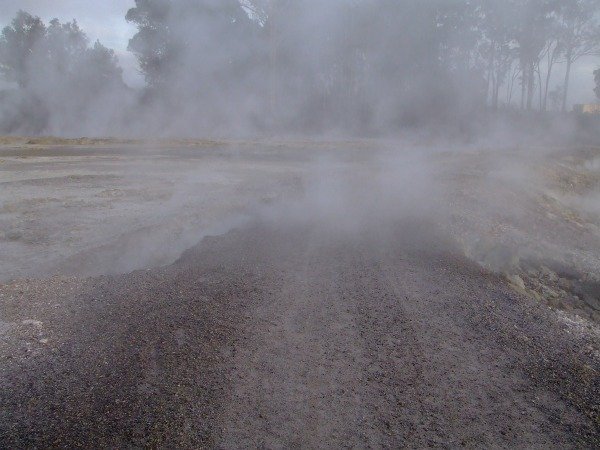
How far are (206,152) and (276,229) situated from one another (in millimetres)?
8428

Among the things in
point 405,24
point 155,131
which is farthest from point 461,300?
point 155,131

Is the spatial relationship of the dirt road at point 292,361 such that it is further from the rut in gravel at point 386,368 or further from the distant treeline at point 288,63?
the distant treeline at point 288,63

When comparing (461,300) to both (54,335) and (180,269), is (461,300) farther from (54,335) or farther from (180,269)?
(54,335)

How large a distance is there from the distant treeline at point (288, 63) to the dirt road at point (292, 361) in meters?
4.77

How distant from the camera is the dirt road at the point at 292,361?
1926 millimetres

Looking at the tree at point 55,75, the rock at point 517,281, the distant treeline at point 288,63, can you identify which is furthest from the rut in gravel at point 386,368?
the tree at point 55,75

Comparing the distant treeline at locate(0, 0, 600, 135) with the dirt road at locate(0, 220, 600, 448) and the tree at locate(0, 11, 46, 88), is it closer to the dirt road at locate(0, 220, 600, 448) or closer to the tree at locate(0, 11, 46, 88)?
the tree at locate(0, 11, 46, 88)

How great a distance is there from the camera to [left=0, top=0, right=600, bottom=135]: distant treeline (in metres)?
7.33

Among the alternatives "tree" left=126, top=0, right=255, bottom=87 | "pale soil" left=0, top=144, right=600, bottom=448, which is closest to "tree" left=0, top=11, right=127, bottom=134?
"tree" left=126, top=0, right=255, bottom=87

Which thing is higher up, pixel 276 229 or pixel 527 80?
pixel 527 80

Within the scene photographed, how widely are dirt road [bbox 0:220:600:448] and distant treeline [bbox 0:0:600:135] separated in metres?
4.77

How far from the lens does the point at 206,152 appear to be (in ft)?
42.3

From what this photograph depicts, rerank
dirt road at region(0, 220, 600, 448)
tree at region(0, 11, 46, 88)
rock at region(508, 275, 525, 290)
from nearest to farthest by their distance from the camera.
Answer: dirt road at region(0, 220, 600, 448) < rock at region(508, 275, 525, 290) < tree at region(0, 11, 46, 88)

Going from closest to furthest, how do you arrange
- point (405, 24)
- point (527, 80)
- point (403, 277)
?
point (403, 277) → point (405, 24) → point (527, 80)
